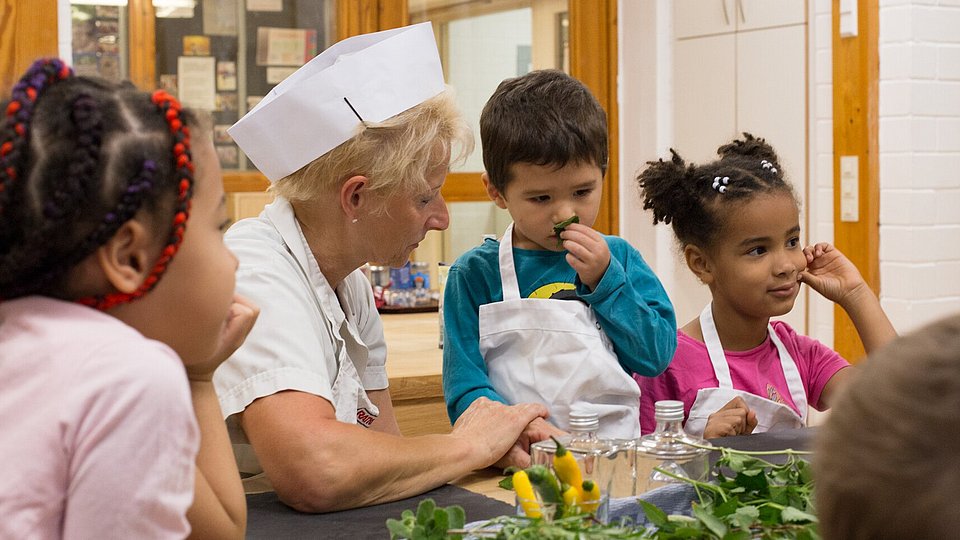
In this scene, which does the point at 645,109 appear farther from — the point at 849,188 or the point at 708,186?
the point at 708,186

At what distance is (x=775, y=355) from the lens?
83.0 inches

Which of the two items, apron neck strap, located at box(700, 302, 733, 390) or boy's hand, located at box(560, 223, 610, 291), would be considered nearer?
boy's hand, located at box(560, 223, 610, 291)

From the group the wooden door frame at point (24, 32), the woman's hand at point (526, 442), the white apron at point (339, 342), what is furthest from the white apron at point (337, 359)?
the wooden door frame at point (24, 32)

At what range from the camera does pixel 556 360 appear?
5.90 feet

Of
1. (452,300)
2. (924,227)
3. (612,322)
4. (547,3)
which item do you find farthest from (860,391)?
(547,3)

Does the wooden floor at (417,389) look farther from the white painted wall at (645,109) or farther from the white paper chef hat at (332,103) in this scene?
the white painted wall at (645,109)

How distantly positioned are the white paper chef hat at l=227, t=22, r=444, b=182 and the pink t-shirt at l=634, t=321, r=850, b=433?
67 centimetres

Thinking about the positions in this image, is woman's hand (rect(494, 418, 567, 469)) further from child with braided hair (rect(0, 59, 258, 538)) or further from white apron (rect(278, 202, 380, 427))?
child with braided hair (rect(0, 59, 258, 538))

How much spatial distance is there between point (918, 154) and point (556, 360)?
84.7 inches

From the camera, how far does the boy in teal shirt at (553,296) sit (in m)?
1.79

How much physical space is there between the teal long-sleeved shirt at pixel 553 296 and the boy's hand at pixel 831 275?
453mm

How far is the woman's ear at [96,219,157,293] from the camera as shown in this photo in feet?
2.77

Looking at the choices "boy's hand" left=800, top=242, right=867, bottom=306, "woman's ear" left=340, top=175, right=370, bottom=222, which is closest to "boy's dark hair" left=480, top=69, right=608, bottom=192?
"woman's ear" left=340, top=175, right=370, bottom=222

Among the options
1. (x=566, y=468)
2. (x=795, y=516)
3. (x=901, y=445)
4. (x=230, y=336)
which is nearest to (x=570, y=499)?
(x=566, y=468)
